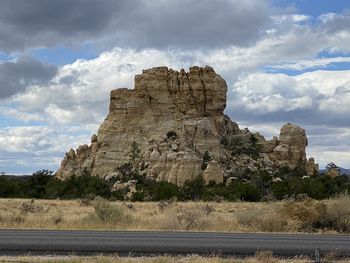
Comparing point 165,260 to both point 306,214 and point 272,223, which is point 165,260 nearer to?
point 272,223

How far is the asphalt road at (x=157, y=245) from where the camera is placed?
1373cm

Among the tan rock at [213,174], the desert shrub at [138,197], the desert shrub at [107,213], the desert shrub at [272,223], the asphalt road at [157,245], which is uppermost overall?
the tan rock at [213,174]

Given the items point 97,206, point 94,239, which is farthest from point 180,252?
point 97,206

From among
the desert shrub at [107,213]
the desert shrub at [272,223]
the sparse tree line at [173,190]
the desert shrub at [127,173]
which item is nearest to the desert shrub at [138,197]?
the sparse tree line at [173,190]

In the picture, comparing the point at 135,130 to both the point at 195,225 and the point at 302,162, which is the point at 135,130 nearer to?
the point at 302,162

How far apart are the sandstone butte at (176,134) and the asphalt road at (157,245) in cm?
7673

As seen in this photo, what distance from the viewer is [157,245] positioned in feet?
47.9

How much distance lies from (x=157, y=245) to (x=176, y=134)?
8700cm

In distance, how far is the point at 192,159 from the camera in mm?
89500

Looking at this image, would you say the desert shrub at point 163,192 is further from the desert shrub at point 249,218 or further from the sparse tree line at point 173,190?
the desert shrub at point 249,218

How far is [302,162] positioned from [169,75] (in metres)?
29.0

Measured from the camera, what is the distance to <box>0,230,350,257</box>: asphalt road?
45.0 ft

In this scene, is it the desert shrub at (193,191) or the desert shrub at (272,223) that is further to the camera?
the desert shrub at (193,191)

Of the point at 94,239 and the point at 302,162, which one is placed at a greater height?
the point at 302,162
